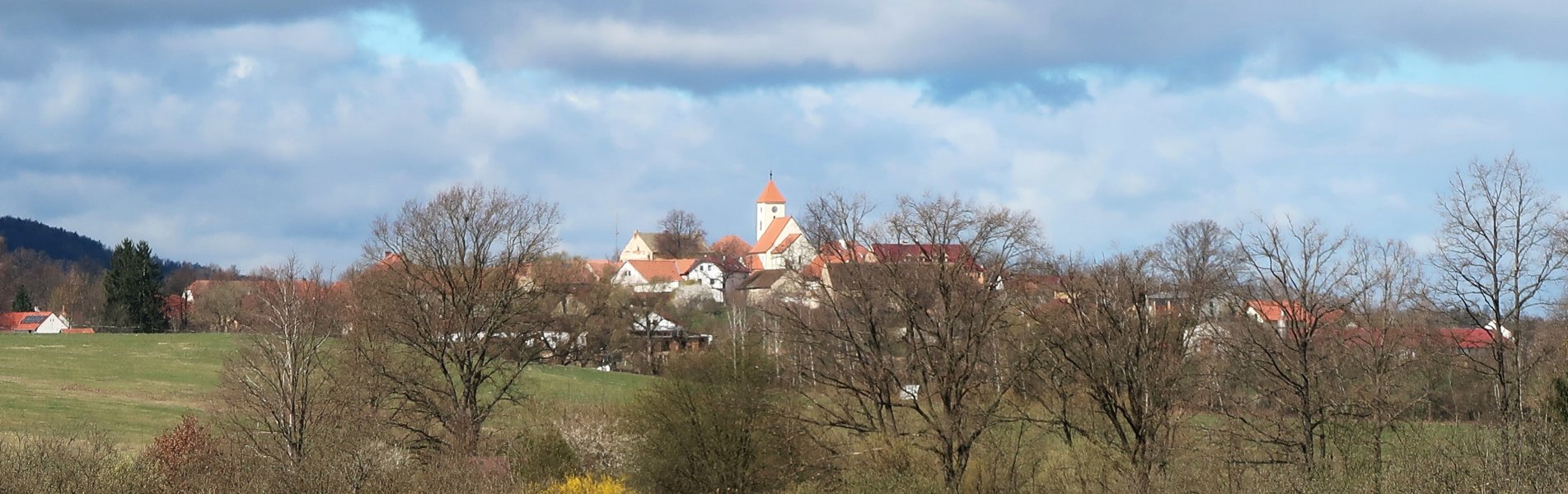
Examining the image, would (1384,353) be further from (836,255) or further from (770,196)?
(770,196)

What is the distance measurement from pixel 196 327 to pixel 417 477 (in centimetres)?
8694

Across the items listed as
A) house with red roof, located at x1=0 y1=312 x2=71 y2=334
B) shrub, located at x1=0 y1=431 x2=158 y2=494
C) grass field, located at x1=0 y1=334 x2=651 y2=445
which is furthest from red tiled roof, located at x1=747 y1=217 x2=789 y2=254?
shrub, located at x1=0 y1=431 x2=158 y2=494

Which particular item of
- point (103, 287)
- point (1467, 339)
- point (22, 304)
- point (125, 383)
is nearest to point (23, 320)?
point (22, 304)

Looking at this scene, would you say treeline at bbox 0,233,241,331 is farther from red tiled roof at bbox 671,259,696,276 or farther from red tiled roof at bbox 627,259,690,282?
red tiled roof at bbox 671,259,696,276

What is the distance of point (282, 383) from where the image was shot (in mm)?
35938

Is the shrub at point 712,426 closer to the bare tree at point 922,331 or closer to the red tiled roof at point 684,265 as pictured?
the bare tree at point 922,331

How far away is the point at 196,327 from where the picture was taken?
111 metres

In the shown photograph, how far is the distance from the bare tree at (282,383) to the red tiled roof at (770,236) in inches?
4912

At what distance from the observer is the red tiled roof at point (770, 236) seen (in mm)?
166500

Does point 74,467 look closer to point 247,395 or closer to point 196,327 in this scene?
point 247,395

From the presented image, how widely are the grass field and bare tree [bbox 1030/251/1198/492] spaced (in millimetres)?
14325

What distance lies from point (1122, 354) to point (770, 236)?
131025mm

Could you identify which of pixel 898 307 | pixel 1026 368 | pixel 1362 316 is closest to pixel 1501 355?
pixel 1362 316

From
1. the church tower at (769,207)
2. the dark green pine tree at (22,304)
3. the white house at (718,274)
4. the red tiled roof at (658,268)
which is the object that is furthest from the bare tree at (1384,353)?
the church tower at (769,207)
